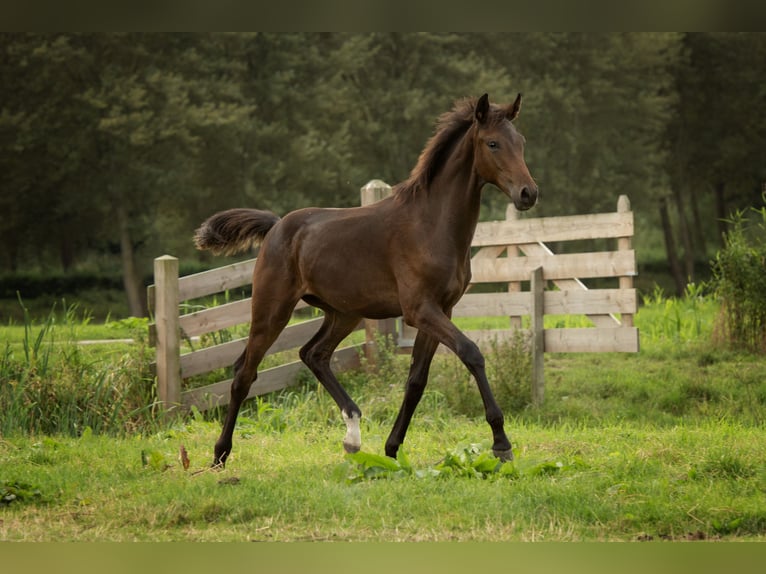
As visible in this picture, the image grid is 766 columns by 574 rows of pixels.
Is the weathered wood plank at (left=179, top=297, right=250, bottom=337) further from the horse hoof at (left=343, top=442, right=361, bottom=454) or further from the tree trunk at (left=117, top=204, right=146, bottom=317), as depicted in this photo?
the tree trunk at (left=117, top=204, right=146, bottom=317)

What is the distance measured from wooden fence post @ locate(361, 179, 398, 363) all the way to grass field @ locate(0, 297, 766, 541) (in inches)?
11.7

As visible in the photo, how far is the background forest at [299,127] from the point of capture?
21391 mm

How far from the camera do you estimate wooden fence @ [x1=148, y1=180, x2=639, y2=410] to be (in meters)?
8.61

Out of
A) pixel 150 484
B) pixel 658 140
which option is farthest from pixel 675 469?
pixel 658 140

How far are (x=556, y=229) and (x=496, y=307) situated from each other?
1.02 meters

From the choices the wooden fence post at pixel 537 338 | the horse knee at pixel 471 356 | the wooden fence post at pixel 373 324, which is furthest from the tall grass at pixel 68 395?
the horse knee at pixel 471 356

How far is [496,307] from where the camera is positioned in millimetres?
9836

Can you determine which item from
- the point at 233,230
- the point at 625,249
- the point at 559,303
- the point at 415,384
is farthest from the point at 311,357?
the point at 625,249

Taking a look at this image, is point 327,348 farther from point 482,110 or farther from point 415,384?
point 482,110

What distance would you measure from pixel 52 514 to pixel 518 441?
3.26 meters

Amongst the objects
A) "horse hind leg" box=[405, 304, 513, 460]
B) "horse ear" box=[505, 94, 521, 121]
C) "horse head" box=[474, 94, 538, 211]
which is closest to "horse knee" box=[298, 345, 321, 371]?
"horse hind leg" box=[405, 304, 513, 460]

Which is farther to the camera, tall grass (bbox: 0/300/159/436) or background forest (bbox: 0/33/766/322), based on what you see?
background forest (bbox: 0/33/766/322)

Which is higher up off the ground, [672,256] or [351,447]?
[672,256]

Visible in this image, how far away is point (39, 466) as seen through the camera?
20.6ft
